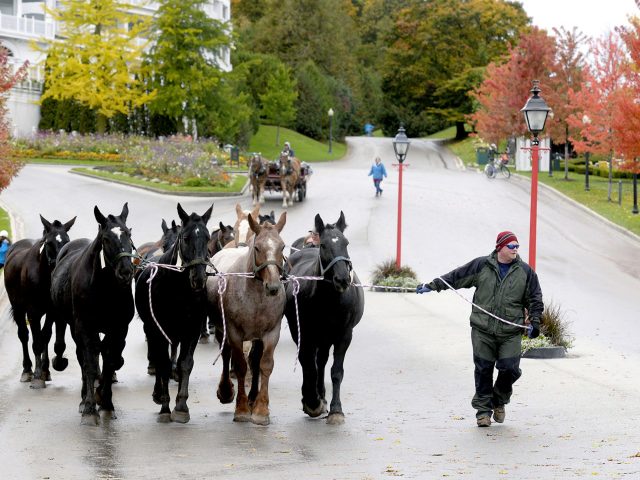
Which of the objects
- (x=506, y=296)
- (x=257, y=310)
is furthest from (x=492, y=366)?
(x=257, y=310)

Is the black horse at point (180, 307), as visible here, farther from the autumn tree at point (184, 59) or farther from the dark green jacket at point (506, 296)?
the autumn tree at point (184, 59)

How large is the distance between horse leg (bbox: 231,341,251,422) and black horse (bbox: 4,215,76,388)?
3.24 metres

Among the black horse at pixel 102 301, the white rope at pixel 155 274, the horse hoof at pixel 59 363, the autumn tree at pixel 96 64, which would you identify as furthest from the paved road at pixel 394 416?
the autumn tree at pixel 96 64

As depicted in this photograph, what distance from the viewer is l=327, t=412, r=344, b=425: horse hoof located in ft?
39.1

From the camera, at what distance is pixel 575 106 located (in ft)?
161

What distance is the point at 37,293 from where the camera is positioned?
14.9 metres

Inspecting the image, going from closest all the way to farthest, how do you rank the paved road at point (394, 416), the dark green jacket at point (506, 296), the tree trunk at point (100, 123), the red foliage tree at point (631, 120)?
the paved road at point (394, 416) → the dark green jacket at point (506, 296) → the red foliage tree at point (631, 120) → the tree trunk at point (100, 123)

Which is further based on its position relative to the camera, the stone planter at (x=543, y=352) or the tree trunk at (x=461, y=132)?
the tree trunk at (x=461, y=132)

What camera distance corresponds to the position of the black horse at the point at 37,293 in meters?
14.6

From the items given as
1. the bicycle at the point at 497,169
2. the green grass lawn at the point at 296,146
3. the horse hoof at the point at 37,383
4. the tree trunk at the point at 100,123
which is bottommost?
the horse hoof at the point at 37,383

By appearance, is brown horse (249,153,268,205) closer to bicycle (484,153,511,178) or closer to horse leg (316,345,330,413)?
bicycle (484,153,511,178)

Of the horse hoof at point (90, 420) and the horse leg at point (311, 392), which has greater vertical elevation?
the horse leg at point (311, 392)

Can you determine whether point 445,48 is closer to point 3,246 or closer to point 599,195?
point 599,195

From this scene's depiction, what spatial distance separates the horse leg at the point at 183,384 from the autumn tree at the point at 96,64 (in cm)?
5272
